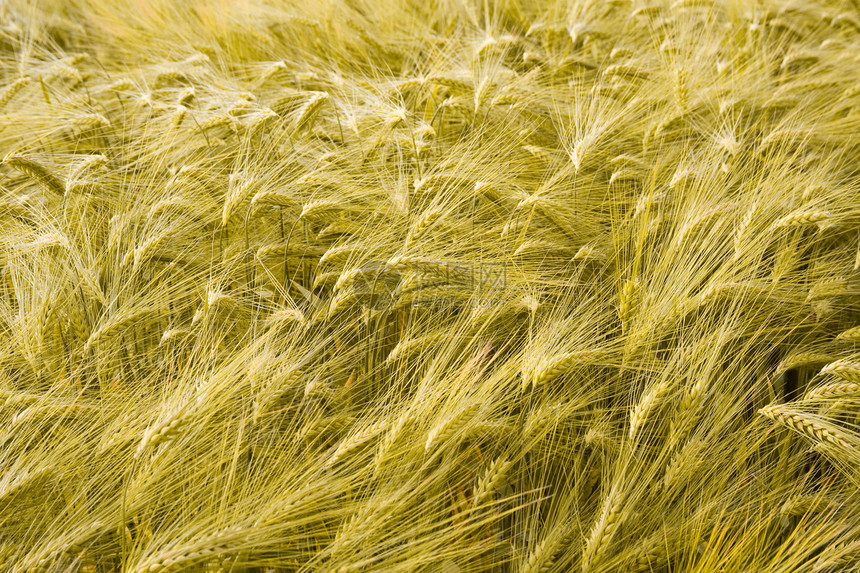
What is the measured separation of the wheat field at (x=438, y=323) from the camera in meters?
1.05

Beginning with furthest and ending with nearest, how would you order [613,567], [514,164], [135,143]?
[135,143]
[514,164]
[613,567]

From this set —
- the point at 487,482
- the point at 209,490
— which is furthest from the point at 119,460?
the point at 487,482

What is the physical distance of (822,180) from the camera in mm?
1643

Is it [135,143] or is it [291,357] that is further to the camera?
[135,143]

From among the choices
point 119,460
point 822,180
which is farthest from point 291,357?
point 822,180

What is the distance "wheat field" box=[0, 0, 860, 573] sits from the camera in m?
1.05

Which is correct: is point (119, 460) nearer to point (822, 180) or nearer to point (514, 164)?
point (514, 164)

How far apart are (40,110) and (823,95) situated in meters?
2.58

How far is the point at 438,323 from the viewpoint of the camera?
1.38m

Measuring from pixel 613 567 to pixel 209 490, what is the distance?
27.4 inches

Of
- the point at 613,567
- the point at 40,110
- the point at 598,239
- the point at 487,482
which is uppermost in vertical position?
the point at 40,110

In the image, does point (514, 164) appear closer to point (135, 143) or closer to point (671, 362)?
point (671, 362)

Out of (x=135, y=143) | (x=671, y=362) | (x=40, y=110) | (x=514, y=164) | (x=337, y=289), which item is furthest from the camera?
(x=40, y=110)

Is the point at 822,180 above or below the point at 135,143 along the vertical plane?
below
